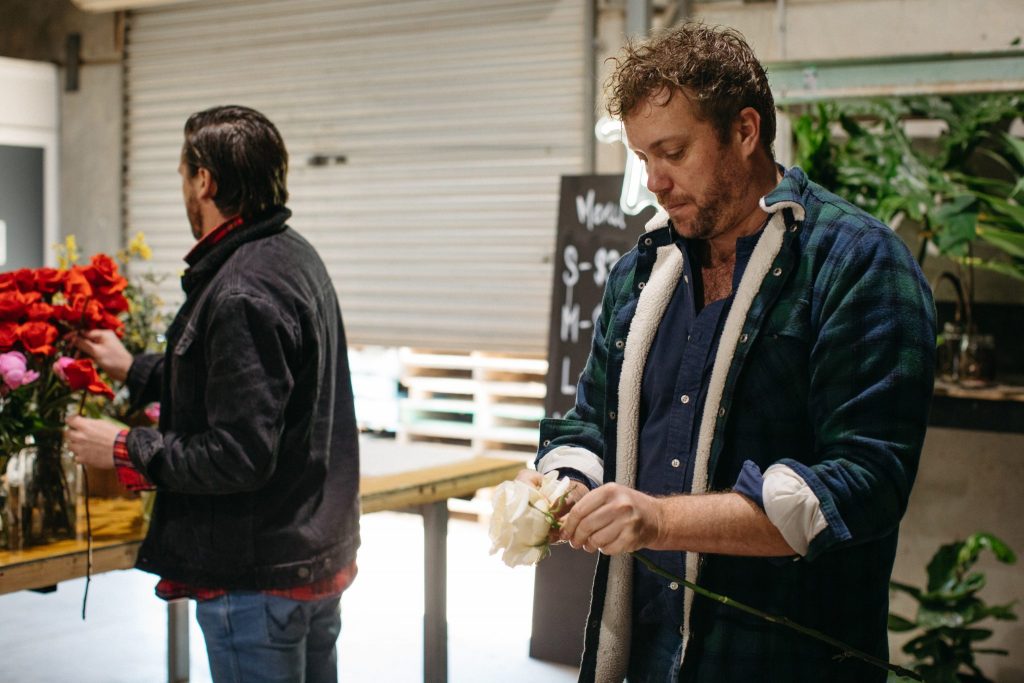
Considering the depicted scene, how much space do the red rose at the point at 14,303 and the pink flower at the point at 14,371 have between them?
3.1 inches

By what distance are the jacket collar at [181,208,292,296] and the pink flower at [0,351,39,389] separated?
43cm

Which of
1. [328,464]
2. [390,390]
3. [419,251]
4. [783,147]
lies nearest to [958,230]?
[783,147]

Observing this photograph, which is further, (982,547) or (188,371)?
(982,547)

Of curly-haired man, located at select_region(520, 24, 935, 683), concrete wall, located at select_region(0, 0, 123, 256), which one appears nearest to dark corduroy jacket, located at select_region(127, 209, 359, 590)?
curly-haired man, located at select_region(520, 24, 935, 683)

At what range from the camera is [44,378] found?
7.86 feet

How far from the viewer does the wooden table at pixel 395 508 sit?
7.56ft

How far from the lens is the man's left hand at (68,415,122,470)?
2152 mm

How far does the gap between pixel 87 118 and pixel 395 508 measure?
4.99m

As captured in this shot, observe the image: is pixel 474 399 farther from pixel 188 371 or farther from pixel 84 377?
pixel 188 371

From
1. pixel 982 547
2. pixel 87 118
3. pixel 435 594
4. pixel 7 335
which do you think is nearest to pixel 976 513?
pixel 982 547

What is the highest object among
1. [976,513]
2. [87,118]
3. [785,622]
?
[87,118]

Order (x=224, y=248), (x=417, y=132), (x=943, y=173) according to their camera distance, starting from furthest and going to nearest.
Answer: (x=417, y=132) < (x=943, y=173) < (x=224, y=248)

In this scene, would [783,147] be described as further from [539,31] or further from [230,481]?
[230,481]

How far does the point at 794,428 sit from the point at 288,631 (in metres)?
1.14
